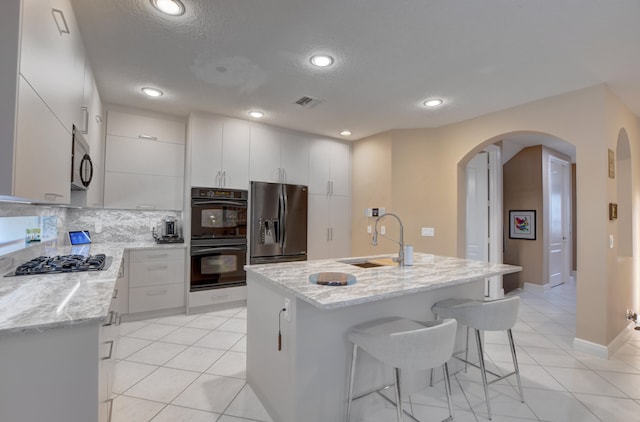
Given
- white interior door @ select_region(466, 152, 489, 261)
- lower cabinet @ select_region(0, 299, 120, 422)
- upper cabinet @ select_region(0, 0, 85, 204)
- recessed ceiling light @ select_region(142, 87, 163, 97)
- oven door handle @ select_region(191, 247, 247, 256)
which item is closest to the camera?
lower cabinet @ select_region(0, 299, 120, 422)

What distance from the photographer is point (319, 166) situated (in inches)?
182

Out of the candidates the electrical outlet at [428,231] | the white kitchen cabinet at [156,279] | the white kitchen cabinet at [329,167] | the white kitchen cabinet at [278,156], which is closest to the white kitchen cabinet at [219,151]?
the white kitchen cabinet at [278,156]

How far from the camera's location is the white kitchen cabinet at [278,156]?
13.4 feet

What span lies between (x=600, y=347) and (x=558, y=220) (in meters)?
3.41

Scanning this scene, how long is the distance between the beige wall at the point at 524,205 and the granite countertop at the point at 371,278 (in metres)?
3.45

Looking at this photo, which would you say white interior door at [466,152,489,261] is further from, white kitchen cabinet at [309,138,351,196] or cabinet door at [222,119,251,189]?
cabinet door at [222,119,251,189]

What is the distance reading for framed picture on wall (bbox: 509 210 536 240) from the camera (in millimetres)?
5102

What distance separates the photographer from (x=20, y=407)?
0.97 metres

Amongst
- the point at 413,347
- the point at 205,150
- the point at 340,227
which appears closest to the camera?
the point at 413,347

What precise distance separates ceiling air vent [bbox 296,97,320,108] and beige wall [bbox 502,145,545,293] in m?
4.19

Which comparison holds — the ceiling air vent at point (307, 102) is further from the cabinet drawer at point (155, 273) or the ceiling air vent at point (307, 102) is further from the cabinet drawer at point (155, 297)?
the cabinet drawer at point (155, 297)

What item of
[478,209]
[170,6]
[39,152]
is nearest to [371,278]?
[39,152]

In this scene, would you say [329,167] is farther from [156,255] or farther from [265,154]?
[156,255]

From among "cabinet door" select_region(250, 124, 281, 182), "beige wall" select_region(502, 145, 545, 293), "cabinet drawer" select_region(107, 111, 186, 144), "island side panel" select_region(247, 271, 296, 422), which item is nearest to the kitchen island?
"island side panel" select_region(247, 271, 296, 422)
